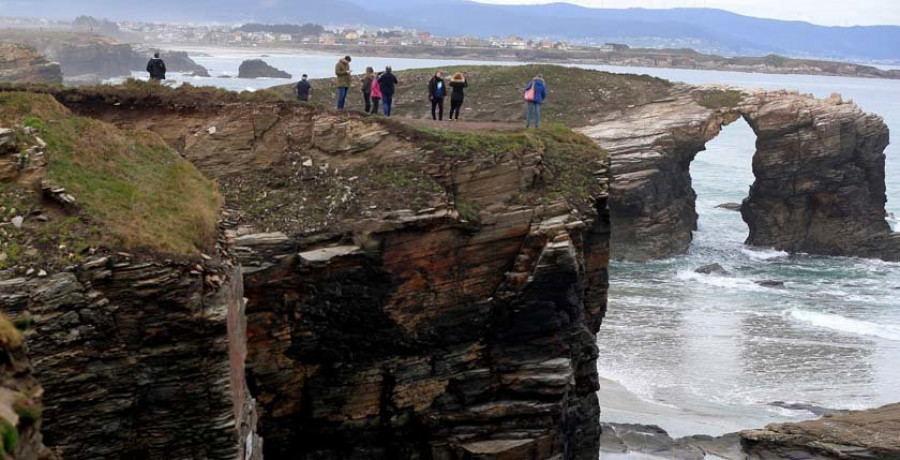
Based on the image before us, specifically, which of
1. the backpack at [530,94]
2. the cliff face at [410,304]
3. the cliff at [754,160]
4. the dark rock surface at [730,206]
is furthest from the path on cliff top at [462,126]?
Result: the dark rock surface at [730,206]

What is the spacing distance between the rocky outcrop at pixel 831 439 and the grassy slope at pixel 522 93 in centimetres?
2654

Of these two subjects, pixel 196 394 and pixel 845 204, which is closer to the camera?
pixel 196 394

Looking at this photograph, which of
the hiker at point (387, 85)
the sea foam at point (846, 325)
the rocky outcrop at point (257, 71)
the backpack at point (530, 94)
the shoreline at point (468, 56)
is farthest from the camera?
the shoreline at point (468, 56)

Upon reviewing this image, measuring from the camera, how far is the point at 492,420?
68.8 ft

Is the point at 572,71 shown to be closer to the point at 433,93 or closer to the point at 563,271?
the point at 433,93

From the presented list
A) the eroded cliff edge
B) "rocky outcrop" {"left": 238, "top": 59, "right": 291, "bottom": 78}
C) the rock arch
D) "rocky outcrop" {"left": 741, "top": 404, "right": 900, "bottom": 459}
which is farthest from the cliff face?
"rocky outcrop" {"left": 238, "top": 59, "right": 291, "bottom": 78}

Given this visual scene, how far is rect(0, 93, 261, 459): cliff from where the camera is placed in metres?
14.1

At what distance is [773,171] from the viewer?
160 ft

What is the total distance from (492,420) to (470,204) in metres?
4.51

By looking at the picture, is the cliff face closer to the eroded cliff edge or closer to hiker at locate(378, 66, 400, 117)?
the eroded cliff edge

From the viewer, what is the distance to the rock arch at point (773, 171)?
4722 centimetres

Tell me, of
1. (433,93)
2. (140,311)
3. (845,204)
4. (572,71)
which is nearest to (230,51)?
(572,71)

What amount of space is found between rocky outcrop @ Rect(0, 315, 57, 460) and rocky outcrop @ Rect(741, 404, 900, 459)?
59.8 feet

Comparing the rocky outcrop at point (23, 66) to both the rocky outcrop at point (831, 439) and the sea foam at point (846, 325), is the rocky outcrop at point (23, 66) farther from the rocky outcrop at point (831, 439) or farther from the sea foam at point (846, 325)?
the rocky outcrop at point (831, 439)
